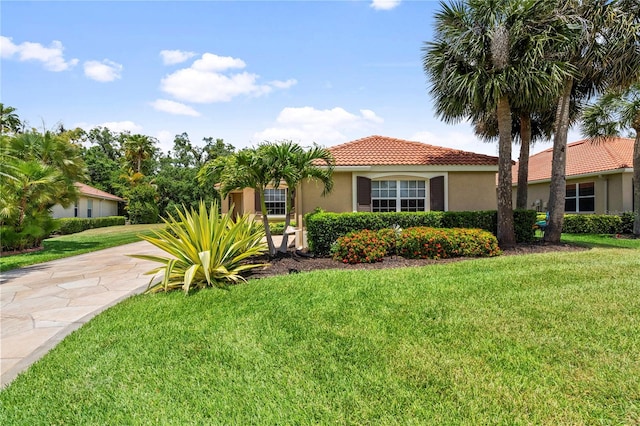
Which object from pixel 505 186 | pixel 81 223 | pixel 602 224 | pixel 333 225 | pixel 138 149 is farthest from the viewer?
pixel 138 149

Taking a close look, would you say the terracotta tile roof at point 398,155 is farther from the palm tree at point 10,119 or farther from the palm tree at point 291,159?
the palm tree at point 10,119

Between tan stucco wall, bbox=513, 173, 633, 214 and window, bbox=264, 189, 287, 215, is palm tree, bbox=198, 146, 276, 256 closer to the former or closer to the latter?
window, bbox=264, 189, 287, 215

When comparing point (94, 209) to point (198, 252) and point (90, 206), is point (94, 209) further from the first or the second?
point (198, 252)

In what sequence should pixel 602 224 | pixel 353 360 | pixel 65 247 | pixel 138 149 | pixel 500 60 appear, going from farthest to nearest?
1. pixel 138 149
2. pixel 602 224
3. pixel 65 247
4. pixel 500 60
5. pixel 353 360

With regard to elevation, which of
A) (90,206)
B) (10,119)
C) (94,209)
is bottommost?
(94,209)

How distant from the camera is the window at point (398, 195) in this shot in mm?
14469

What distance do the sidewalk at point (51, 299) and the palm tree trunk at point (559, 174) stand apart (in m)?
13.4

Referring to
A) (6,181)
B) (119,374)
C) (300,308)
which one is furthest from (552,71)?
(6,181)

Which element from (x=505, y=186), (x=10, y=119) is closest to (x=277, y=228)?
(x=505, y=186)

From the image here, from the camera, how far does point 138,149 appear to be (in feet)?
129

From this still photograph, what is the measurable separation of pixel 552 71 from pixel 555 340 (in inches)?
382

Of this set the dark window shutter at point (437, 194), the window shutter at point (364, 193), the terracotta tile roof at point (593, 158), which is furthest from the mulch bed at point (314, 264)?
the terracotta tile roof at point (593, 158)

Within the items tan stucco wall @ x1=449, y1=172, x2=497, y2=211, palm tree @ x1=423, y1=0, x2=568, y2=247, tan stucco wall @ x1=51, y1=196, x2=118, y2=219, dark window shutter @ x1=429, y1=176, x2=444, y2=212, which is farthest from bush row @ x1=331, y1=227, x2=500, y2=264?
tan stucco wall @ x1=51, y1=196, x2=118, y2=219

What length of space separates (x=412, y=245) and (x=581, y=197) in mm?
17242
